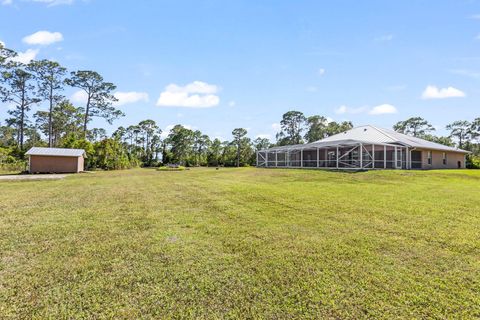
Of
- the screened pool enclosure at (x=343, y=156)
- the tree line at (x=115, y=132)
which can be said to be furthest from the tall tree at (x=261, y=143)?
the screened pool enclosure at (x=343, y=156)

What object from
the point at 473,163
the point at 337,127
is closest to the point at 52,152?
the point at 337,127

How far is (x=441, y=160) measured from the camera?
24.6m

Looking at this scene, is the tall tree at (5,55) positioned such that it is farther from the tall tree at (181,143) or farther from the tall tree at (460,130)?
the tall tree at (460,130)

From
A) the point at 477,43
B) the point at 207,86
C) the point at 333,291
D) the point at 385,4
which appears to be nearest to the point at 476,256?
the point at 333,291

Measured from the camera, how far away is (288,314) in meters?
2.23

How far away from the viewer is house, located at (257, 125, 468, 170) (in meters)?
20.7

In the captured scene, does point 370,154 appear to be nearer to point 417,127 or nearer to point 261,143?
point 261,143

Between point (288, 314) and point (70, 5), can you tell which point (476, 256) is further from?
point (70, 5)

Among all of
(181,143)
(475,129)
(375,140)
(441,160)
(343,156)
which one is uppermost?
(475,129)

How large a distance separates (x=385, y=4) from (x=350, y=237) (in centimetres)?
1153

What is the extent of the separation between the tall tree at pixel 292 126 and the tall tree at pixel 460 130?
99.0ft

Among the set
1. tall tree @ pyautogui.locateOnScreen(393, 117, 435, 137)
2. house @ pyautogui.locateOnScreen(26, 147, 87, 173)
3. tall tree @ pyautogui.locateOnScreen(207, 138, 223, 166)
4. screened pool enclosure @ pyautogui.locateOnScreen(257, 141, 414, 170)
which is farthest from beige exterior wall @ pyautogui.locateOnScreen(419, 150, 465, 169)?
house @ pyautogui.locateOnScreen(26, 147, 87, 173)

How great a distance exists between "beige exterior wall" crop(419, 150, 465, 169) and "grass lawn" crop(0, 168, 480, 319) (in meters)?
20.1

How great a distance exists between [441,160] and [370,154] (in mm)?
8675
